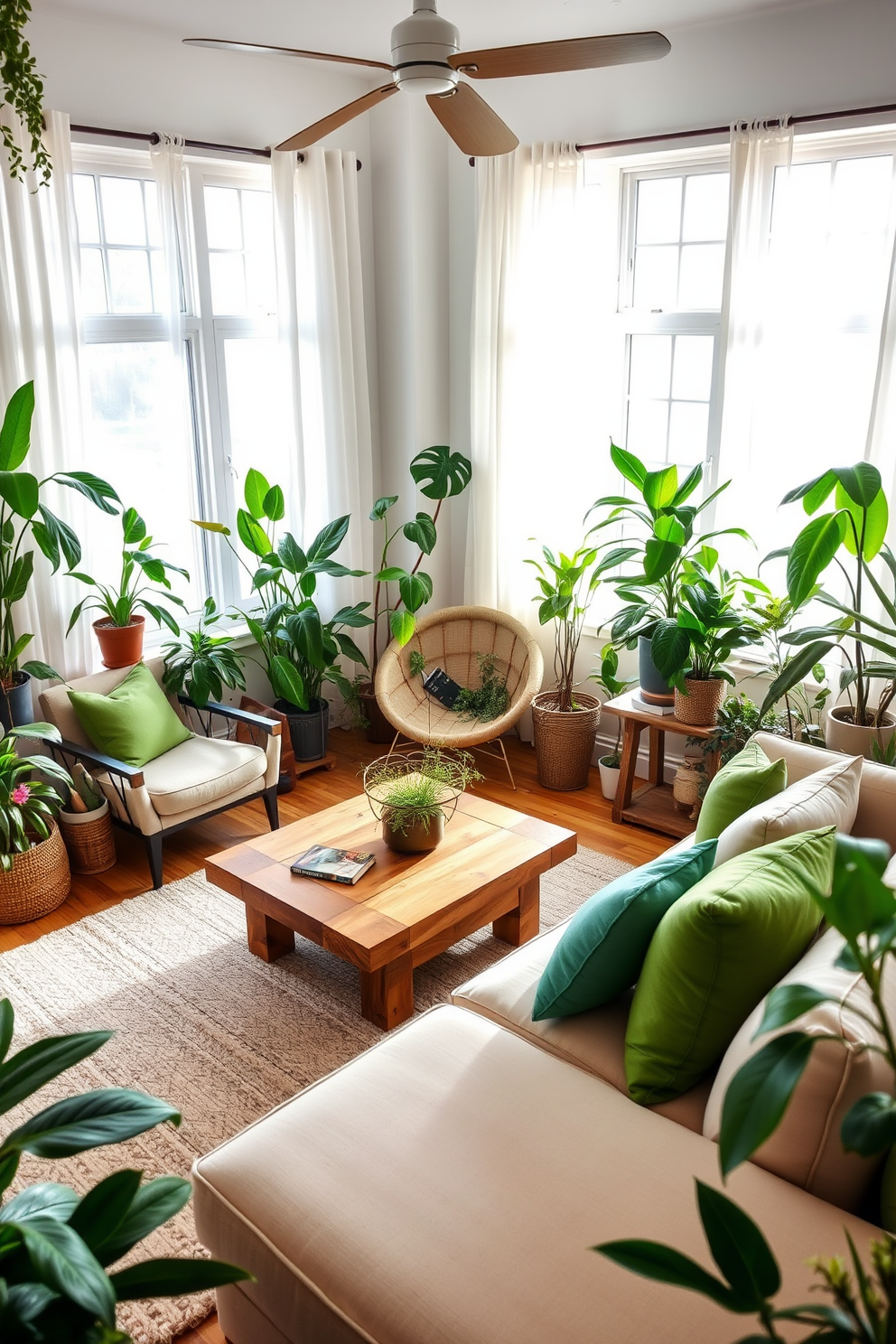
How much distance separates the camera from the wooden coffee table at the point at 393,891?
286 cm

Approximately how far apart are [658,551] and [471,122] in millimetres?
1589

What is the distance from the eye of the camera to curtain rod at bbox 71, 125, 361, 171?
12.6 ft

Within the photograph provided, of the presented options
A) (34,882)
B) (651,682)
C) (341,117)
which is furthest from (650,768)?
(341,117)

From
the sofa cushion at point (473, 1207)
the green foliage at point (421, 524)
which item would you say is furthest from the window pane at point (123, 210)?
the sofa cushion at point (473, 1207)

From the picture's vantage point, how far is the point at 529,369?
464 cm

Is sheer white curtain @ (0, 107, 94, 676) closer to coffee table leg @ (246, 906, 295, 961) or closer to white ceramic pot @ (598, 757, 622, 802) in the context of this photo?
coffee table leg @ (246, 906, 295, 961)

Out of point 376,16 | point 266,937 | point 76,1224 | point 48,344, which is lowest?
point 266,937

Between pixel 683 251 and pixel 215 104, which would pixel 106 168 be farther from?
pixel 683 251

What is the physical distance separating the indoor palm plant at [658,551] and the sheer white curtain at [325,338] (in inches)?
53.0

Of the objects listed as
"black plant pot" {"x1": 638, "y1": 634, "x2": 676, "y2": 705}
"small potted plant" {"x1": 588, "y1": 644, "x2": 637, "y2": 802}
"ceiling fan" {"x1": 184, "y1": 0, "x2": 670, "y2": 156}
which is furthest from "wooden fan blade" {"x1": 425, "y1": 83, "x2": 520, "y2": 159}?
"small potted plant" {"x1": 588, "y1": 644, "x2": 637, "y2": 802}

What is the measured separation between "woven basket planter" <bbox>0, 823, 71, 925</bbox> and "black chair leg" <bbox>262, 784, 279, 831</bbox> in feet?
2.52

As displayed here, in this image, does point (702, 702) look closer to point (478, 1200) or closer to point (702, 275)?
point (702, 275)

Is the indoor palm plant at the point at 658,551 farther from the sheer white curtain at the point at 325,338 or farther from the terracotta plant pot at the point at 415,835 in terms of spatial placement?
the sheer white curtain at the point at 325,338

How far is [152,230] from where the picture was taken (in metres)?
4.25
